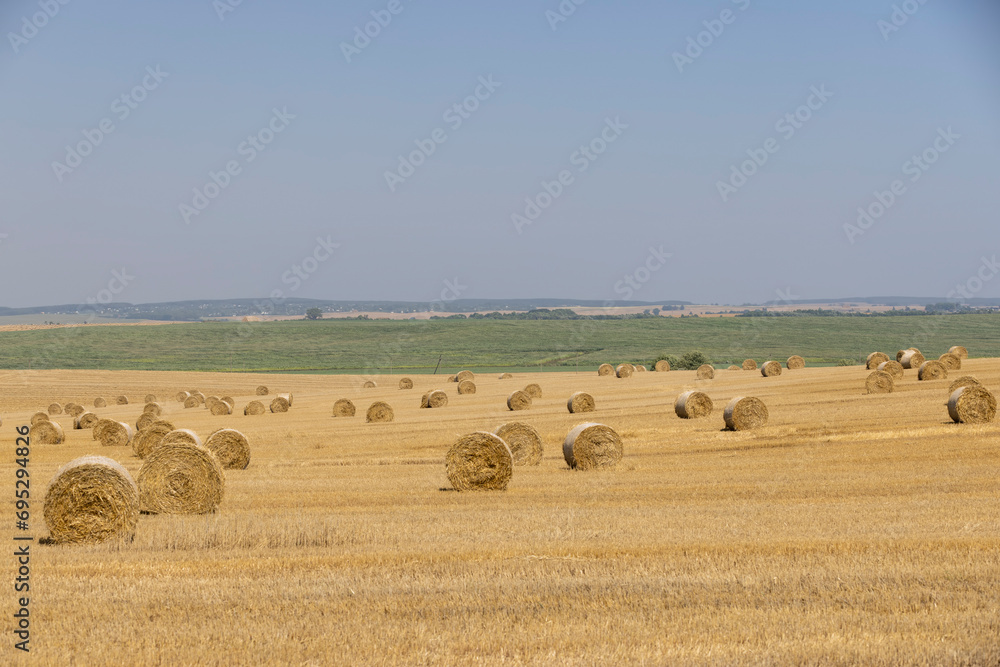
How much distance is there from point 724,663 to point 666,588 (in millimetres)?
2169

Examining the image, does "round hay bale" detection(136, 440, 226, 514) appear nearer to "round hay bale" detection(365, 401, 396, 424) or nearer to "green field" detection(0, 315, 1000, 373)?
"round hay bale" detection(365, 401, 396, 424)

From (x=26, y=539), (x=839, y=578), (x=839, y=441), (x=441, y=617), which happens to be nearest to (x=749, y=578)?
(x=839, y=578)

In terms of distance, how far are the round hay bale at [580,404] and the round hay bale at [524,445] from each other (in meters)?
11.6

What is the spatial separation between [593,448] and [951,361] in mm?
22024

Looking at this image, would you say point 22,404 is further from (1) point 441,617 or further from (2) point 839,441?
(1) point 441,617

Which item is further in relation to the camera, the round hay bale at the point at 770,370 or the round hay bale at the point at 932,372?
the round hay bale at the point at 770,370

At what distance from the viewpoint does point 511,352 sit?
108m

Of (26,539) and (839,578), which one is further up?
(26,539)

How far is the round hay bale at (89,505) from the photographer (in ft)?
41.2

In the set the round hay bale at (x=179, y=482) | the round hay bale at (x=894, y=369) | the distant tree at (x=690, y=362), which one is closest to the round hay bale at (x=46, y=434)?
the round hay bale at (x=179, y=482)

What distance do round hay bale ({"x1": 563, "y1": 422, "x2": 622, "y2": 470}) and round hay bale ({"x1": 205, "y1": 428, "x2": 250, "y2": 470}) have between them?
25.1ft

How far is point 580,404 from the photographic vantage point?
34.2 meters

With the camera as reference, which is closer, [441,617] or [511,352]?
[441,617]

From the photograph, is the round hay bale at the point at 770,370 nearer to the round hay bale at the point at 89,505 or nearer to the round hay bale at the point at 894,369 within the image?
the round hay bale at the point at 894,369
